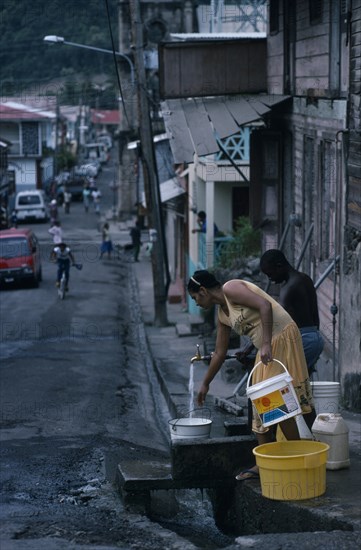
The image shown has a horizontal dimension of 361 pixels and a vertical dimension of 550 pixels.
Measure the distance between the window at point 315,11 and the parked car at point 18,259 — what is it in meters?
18.7

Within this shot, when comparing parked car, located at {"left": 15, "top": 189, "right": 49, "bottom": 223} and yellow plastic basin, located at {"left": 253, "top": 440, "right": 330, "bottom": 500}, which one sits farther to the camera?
parked car, located at {"left": 15, "top": 189, "right": 49, "bottom": 223}

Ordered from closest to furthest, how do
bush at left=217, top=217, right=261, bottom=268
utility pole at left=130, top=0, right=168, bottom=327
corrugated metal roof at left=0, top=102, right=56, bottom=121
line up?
bush at left=217, top=217, right=261, bottom=268, utility pole at left=130, top=0, right=168, bottom=327, corrugated metal roof at left=0, top=102, right=56, bottom=121

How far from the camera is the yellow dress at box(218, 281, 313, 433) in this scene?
765cm

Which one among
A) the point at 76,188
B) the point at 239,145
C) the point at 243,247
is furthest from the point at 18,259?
the point at 76,188

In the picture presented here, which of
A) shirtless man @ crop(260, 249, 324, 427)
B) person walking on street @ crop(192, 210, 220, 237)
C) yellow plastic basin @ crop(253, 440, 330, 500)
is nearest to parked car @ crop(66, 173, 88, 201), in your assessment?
person walking on street @ crop(192, 210, 220, 237)

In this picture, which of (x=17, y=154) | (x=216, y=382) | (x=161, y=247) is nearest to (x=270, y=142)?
(x=216, y=382)

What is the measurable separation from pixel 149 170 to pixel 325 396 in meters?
15.4

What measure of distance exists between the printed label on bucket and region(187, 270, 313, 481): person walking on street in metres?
0.24

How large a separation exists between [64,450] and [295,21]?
8.00 metres

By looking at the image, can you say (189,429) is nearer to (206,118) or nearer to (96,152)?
(206,118)

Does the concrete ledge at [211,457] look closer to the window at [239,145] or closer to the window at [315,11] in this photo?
the window at [315,11]

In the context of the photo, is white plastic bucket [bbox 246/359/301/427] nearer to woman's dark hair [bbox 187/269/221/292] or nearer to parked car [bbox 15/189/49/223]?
woman's dark hair [bbox 187/269/221/292]

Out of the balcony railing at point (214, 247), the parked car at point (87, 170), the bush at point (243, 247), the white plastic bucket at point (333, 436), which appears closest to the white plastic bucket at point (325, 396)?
the white plastic bucket at point (333, 436)

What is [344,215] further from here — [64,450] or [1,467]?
[1,467]
